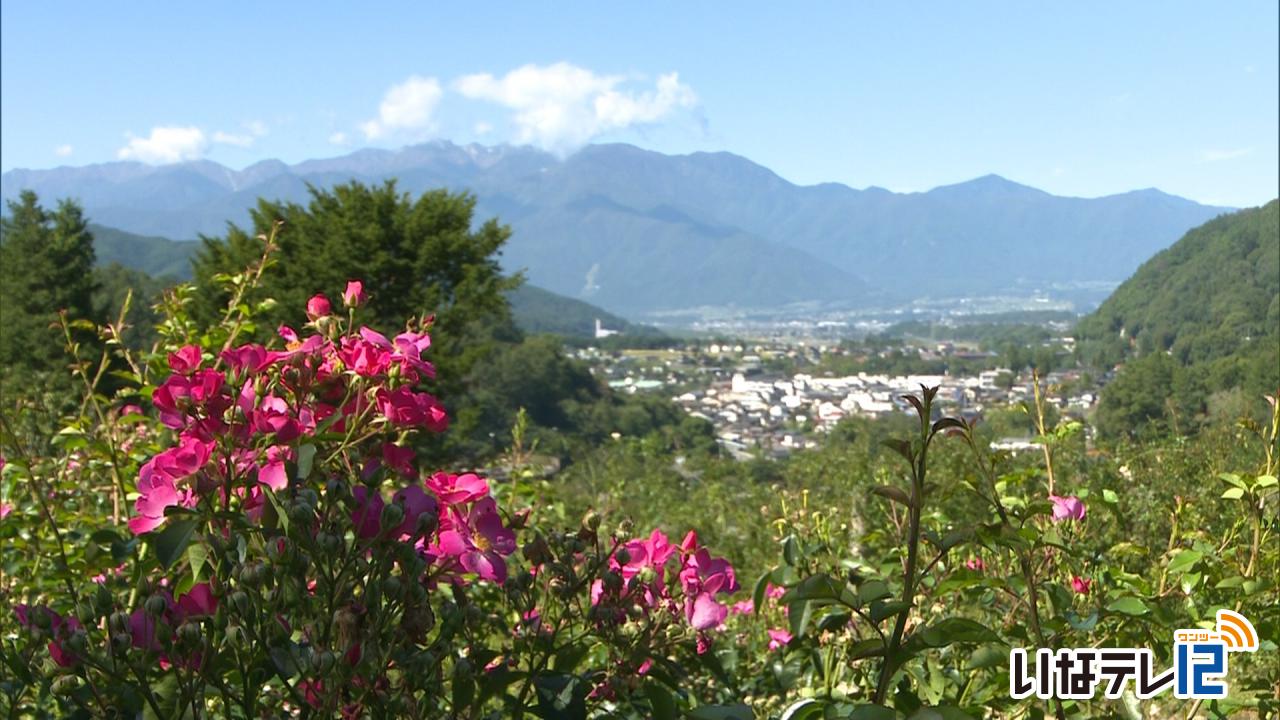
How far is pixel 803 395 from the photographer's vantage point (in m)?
40.1

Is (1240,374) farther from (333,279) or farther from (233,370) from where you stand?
A: (333,279)

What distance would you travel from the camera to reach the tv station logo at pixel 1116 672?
1.04 metres

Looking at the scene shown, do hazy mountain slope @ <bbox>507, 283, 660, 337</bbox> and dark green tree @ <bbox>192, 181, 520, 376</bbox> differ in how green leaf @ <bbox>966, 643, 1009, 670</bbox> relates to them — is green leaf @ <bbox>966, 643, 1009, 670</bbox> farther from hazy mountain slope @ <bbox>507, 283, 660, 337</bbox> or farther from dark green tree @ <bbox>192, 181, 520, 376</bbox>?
hazy mountain slope @ <bbox>507, 283, 660, 337</bbox>

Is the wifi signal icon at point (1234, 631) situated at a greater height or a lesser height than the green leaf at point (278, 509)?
lesser

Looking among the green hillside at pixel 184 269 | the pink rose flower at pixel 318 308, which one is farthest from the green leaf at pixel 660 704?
the green hillside at pixel 184 269

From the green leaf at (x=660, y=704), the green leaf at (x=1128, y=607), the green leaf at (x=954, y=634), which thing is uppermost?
the green leaf at (x=954, y=634)

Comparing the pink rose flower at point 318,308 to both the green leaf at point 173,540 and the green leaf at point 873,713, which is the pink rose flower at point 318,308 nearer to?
the green leaf at point 173,540

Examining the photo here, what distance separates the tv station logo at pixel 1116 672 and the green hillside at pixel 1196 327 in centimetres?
372

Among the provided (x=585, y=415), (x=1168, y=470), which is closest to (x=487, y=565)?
(x=1168, y=470)

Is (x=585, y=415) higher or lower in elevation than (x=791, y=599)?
lower

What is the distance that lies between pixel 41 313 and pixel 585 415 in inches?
558

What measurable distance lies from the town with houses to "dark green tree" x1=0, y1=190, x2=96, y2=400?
1427 cm

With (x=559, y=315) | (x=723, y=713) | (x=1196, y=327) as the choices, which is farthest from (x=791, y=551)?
(x=559, y=315)

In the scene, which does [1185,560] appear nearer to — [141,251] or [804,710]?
[804,710]
